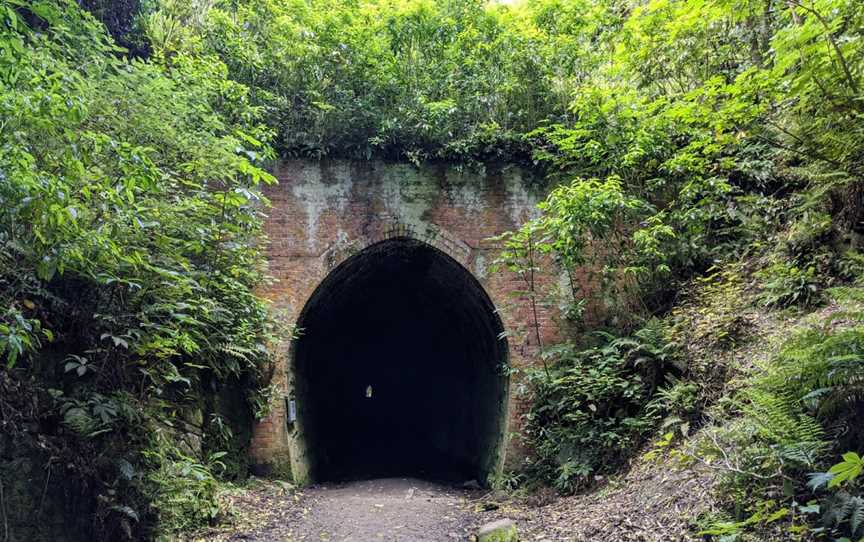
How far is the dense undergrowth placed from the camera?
153 inches

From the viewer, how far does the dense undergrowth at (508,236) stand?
153 inches

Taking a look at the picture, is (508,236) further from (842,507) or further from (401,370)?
(401,370)

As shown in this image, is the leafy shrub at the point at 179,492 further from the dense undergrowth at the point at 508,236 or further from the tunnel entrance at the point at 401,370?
the tunnel entrance at the point at 401,370

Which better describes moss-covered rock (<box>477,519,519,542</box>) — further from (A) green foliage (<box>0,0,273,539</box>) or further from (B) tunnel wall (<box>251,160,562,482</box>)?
(B) tunnel wall (<box>251,160,562,482</box>)

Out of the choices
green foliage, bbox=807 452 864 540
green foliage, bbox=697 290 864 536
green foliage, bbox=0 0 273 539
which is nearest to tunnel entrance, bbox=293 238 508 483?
green foliage, bbox=0 0 273 539

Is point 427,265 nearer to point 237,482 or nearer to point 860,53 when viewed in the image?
point 237,482

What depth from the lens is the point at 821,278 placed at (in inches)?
236

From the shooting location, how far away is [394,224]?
30.8 feet

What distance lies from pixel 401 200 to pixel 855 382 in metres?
6.98

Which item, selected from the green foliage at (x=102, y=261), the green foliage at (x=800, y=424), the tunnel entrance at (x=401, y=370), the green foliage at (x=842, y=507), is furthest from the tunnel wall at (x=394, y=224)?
the green foliage at (x=842, y=507)

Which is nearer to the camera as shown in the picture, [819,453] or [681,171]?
[819,453]

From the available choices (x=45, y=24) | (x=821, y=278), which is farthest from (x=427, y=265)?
(x=45, y=24)

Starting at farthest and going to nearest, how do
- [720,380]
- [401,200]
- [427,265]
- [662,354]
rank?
[427,265]
[401,200]
[662,354]
[720,380]

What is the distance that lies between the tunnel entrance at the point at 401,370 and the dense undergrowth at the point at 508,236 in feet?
5.34
